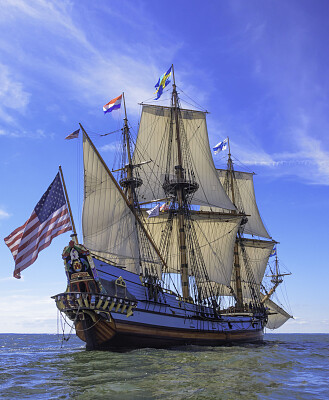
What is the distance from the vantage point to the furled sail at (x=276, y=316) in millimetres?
70875

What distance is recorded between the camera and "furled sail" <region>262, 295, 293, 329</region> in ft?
233

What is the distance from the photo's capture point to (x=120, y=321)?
24.5m

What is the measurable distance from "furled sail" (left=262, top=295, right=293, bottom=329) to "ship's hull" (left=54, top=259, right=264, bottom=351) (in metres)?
42.7

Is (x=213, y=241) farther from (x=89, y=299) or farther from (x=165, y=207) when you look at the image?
(x=89, y=299)

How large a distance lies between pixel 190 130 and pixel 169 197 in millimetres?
9417

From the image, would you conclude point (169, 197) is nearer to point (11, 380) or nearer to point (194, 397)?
point (11, 380)

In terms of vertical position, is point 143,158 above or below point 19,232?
above

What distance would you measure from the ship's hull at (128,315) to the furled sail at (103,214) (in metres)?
A: 4.15

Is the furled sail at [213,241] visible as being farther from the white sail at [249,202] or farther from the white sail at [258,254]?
the white sail at [249,202]

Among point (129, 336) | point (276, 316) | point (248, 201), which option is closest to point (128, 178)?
point (129, 336)

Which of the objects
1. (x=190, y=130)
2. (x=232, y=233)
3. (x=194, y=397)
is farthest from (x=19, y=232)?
(x=232, y=233)

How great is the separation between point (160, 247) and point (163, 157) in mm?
10453

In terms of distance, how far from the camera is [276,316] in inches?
2808

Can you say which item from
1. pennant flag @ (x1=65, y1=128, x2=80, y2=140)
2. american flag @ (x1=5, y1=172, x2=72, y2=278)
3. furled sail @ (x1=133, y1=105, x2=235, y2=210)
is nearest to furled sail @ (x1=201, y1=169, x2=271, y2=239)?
furled sail @ (x1=133, y1=105, x2=235, y2=210)
